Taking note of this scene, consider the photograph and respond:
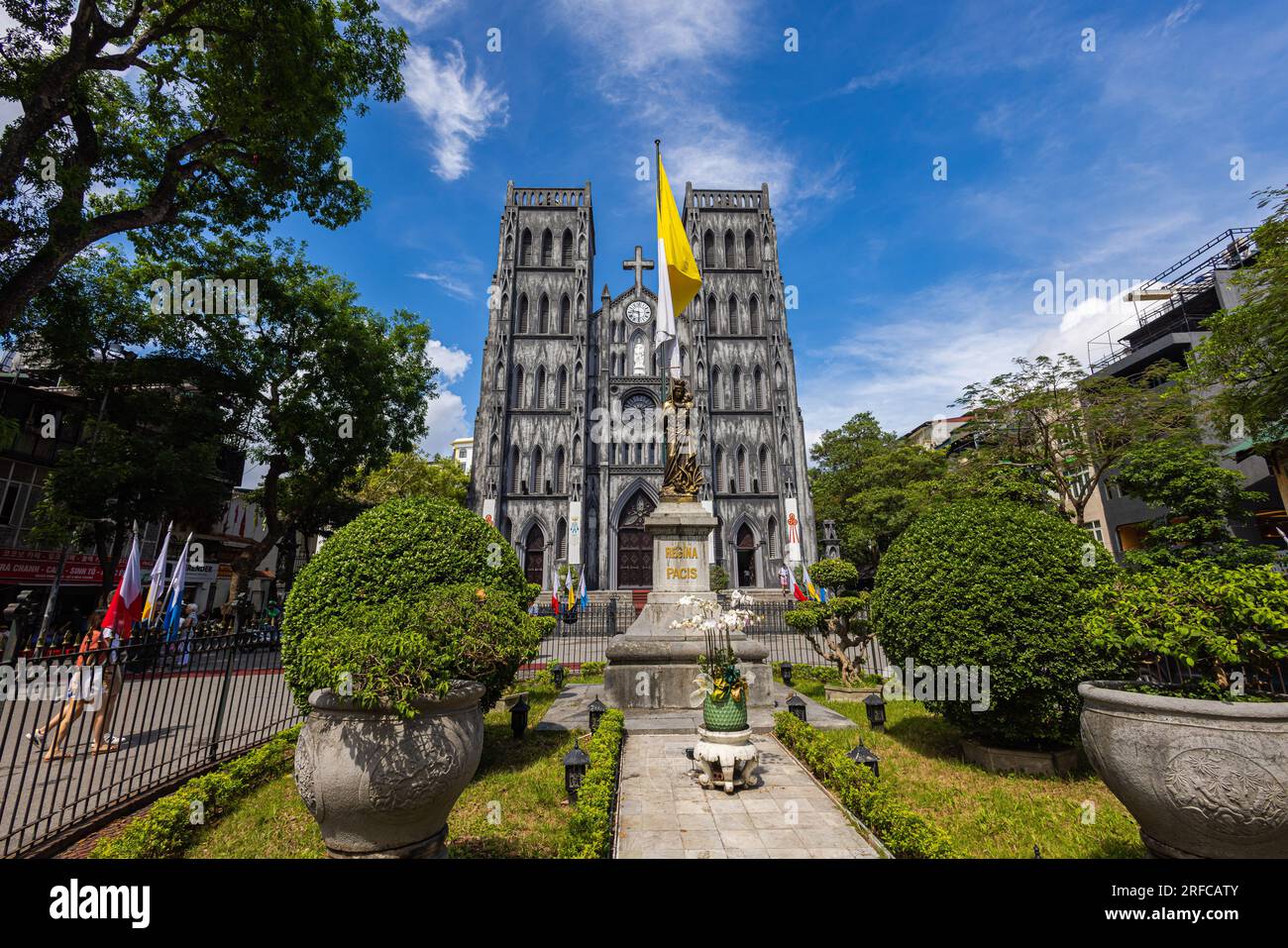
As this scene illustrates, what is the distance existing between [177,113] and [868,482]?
Result: 117ft

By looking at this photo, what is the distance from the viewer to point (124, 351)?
19109mm

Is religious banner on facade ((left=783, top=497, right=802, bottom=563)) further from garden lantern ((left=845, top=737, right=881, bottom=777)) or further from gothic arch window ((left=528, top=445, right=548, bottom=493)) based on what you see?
garden lantern ((left=845, top=737, right=881, bottom=777))

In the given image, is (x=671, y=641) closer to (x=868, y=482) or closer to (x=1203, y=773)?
(x=1203, y=773)

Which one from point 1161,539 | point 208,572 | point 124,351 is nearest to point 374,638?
point 1161,539

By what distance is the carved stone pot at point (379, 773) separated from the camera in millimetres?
3408

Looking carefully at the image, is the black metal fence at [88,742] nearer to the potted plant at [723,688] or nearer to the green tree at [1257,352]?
the potted plant at [723,688]

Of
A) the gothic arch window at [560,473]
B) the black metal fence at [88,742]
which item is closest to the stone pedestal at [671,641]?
the black metal fence at [88,742]

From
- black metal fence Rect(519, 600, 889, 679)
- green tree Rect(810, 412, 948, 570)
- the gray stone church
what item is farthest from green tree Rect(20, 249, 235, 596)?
green tree Rect(810, 412, 948, 570)

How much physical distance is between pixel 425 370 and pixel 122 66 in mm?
16686

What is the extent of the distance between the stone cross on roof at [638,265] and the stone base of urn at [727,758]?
3444 cm

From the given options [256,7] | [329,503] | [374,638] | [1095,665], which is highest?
[256,7]

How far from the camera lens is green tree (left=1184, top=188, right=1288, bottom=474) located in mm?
10555

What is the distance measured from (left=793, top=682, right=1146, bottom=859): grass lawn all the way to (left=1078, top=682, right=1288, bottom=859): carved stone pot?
1.55 meters
